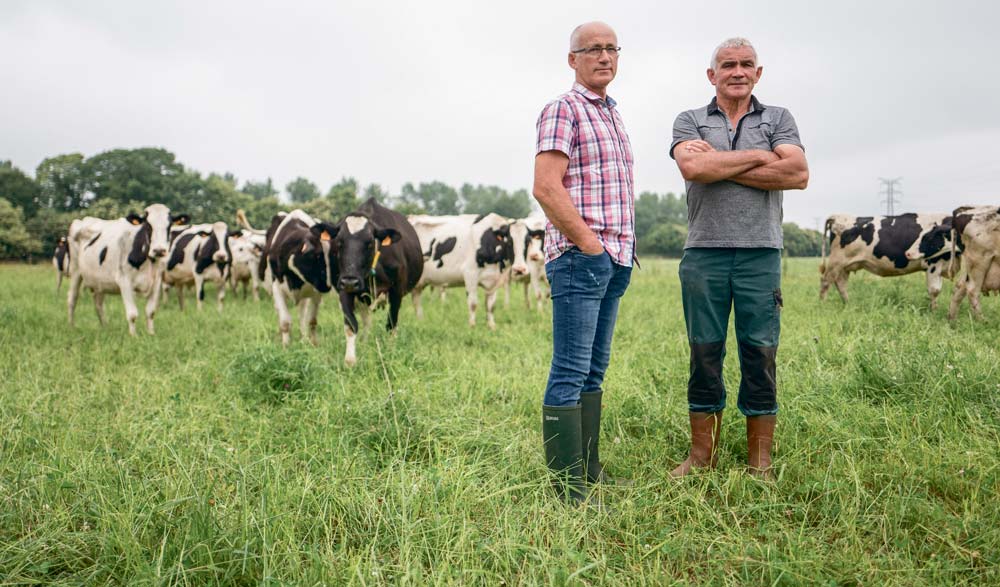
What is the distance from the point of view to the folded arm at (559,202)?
2.59 meters

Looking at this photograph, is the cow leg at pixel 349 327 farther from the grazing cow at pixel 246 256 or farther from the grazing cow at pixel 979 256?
the grazing cow at pixel 979 256

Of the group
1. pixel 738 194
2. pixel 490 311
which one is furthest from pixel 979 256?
pixel 738 194

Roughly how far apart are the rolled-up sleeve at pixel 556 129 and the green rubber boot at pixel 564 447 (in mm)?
1221

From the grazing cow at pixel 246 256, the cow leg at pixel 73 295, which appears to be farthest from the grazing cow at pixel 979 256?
the cow leg at pixel 73 295

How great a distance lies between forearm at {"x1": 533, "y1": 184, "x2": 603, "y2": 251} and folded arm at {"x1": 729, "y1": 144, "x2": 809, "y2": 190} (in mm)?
849

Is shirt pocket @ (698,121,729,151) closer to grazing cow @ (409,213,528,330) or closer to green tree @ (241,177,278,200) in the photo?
grazing cow @ (409,213,528,330)

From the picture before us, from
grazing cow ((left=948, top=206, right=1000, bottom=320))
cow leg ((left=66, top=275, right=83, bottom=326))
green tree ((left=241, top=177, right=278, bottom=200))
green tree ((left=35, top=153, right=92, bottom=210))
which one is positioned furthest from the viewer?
green tree ((left=241, top=177, right=278, bottom=200))

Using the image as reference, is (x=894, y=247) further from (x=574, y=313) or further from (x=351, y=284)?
(x=574, y=313)

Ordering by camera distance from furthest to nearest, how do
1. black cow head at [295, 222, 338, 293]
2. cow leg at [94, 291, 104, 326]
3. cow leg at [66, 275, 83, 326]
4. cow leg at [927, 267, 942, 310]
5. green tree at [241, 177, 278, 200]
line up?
green tree at [241, 177, 278, 200], cow leg at [927, 267, 942, 310], cow leg at [66, 275, 83, 326], cow leg at [94, 291, 104, 326], black cow head at [295, 222, 338, 293]

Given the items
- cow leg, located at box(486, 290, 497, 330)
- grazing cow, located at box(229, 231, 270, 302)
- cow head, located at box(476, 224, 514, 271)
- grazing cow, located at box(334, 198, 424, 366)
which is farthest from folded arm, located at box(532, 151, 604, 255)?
grazing cow, located at box(229, 231, 270, 302)

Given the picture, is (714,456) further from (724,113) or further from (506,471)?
(724,113)

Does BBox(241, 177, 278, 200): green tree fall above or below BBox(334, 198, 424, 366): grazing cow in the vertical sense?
above

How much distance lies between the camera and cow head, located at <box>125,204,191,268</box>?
8.48m

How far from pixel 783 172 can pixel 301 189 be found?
346 ft
